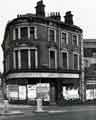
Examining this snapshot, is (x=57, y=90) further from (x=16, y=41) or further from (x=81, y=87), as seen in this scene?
(x=16, y=41)

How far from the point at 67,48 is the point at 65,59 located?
61.6 inches

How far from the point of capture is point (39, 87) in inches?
1239

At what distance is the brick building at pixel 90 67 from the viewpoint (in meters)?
35.7

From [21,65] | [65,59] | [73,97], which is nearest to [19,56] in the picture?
[21,65]

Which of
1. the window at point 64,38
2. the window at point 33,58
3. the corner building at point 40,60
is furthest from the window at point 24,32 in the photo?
the window at point 64,38

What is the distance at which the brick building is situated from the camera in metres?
35.7

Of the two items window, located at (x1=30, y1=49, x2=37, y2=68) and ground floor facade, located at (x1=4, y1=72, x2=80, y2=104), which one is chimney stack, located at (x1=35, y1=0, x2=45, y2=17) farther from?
ground floor facade, located at (x1=4, y1=72, x2=80, y2=104)

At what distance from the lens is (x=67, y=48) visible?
34156 mm

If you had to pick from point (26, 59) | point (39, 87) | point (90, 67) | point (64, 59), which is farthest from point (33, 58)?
point (90, 67)

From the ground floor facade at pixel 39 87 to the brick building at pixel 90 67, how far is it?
3270 millimetres

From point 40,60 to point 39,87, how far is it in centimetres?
346

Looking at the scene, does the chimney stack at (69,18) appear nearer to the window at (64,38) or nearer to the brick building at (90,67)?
the window at (64,38)

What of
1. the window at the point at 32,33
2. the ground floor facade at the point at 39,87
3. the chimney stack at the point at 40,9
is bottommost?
the ground floor facade at the point at 39,87

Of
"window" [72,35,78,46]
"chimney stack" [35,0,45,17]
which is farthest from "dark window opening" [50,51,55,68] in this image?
"chimney stack" [35,0,45,17]
